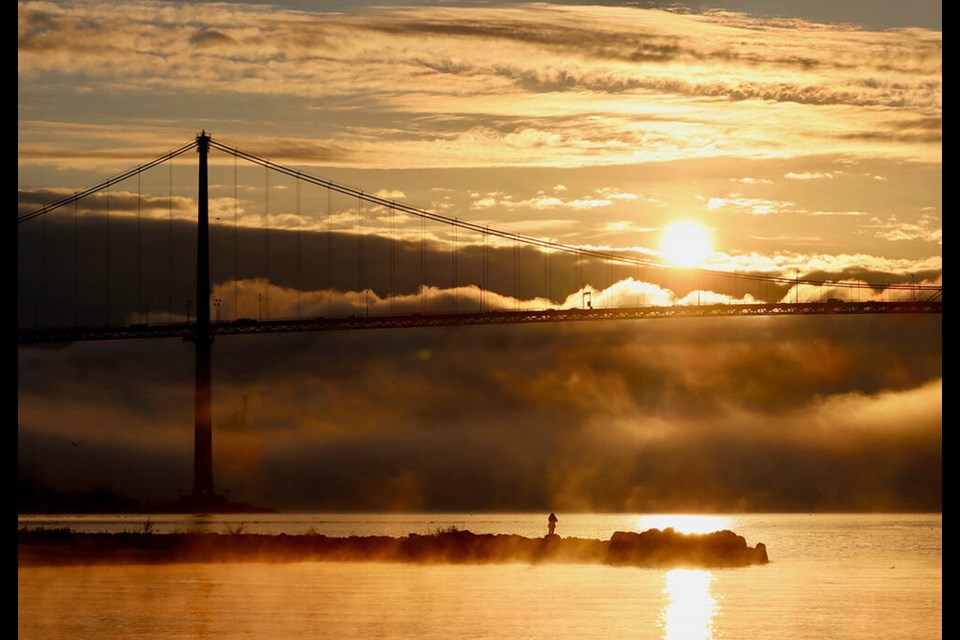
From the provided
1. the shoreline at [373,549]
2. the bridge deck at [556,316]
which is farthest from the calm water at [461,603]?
the bridge deck at [556,316]

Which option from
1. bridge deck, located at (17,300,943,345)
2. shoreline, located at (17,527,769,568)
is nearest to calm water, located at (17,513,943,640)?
shoreline, located at (17,527,769,568)

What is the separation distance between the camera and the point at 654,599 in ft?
160

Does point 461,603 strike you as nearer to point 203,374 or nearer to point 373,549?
point 373,549

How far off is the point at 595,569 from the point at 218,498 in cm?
4293

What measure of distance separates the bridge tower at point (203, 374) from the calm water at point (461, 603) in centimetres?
3373

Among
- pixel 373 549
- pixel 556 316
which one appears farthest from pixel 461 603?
pixel 556 316

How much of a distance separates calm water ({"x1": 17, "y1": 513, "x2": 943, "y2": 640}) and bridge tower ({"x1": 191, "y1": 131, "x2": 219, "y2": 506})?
3373 centimetres

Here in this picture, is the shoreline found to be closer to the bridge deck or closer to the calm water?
the calm water

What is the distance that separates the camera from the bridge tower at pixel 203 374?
91688 millimetres

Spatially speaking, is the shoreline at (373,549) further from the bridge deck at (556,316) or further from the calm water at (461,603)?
the bridge deck at (556,316)

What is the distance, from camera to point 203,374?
300 ft
